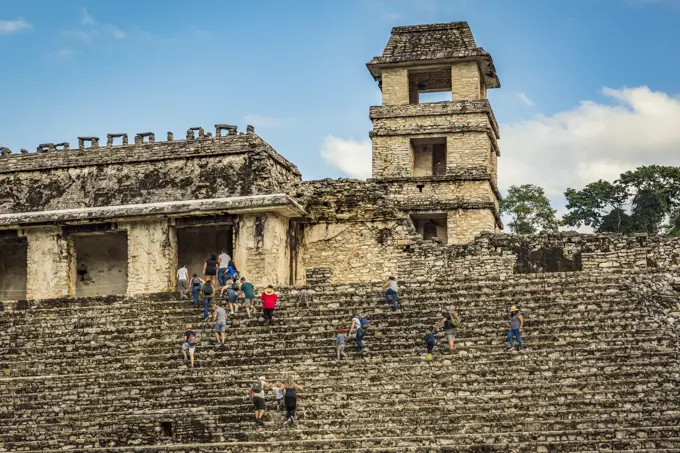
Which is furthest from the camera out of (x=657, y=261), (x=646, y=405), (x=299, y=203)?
(x=299, y=203)

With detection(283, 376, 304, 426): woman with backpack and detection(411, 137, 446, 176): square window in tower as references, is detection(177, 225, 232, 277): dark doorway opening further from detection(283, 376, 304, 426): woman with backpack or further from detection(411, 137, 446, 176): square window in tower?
detection(283, 376, 304, 426): woman with backpack

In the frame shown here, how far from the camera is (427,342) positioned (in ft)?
74.9

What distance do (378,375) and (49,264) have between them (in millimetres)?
Result: 11699

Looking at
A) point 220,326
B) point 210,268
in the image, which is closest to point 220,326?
point 220,326

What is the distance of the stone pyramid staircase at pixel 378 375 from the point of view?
66.5ft

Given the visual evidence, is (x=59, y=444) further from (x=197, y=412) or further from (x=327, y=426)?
(x=327, y=426)

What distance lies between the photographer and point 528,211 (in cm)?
4734

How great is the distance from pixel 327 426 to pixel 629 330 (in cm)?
637

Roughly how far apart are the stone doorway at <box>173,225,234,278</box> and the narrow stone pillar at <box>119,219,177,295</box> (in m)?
1.93

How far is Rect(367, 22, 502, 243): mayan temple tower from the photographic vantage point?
3553 centimetres

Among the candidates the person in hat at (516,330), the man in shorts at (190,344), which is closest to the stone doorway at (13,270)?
the man in shorts at (190,344)

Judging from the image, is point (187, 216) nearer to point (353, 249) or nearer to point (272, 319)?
point (353, 249)

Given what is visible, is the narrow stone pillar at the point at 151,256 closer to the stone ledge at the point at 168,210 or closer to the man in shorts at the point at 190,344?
the stone ledge at the point at 168,210

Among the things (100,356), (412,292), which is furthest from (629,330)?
(100,356)
